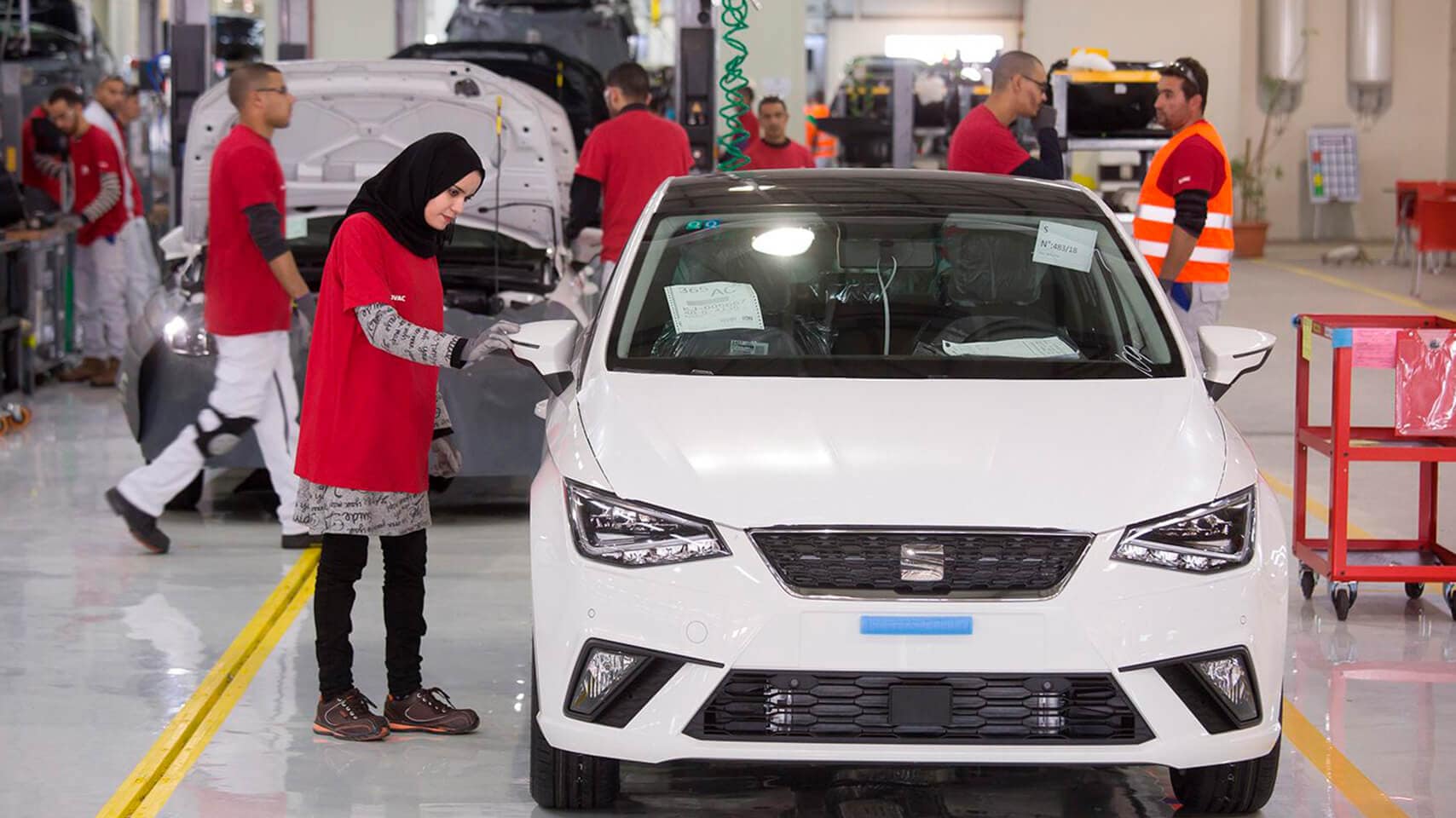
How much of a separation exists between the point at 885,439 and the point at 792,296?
82cm

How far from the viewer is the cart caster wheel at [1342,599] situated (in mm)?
5695

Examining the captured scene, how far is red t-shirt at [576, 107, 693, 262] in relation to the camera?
27.0 feet

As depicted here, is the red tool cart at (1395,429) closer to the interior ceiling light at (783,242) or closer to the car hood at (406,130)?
the interior ceiling light at (783,242)

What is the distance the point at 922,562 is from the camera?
3344 mm

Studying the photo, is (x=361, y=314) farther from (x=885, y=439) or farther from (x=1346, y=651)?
(x=1346, y=651)

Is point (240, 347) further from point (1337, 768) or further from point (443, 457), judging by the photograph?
point (1337, 768)

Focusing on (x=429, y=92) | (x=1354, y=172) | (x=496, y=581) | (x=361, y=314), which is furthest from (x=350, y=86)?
(x=1354, y=172)

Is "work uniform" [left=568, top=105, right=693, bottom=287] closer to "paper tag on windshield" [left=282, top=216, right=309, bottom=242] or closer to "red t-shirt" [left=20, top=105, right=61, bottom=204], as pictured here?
"paper tag on windshield" [left=282, top=216, right=309, bottom=242]

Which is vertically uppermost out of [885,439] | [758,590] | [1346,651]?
[885,439]

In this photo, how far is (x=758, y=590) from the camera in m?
3.29

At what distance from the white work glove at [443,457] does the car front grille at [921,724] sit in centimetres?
147

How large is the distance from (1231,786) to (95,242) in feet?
29.9

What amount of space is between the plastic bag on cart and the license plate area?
9.27ft

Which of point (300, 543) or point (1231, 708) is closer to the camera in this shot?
point (1231, 708)
